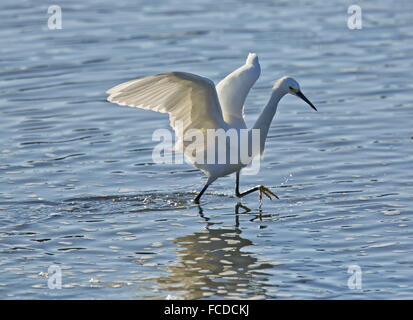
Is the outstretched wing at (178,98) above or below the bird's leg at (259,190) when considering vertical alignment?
above

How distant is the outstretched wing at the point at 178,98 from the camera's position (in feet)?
29.8

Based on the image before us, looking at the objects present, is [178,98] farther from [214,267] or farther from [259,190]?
[214,267]

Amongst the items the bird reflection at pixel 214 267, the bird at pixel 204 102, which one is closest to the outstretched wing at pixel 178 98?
the bird at pixel 204 102

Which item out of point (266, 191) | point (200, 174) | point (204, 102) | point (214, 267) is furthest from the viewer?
point (200, 174)

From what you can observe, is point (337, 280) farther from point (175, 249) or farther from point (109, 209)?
point (109, 209)

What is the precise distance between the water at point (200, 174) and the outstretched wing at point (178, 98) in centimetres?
98

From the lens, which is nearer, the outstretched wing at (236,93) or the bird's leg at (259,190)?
the bird's leg at (259,190)

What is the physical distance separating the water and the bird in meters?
0.53

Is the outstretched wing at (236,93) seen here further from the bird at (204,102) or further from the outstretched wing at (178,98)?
the outstretched wing at (178,98)

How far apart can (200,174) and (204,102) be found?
2.01m

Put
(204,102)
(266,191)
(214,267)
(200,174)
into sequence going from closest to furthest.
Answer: (214,267), (204,102), (266,191), (200,174)

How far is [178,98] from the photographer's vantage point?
9.57 m

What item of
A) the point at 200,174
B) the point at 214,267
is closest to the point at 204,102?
the point at 214,267
